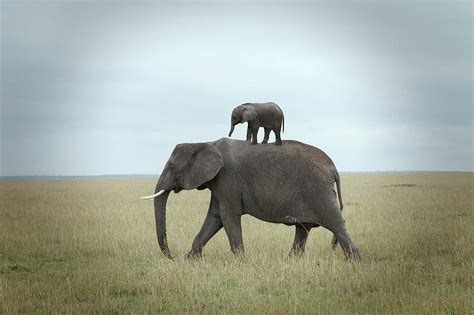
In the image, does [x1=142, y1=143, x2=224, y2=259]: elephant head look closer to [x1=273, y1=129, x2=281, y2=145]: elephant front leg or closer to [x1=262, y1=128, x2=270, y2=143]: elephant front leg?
[x1=262, y1=128, x2=270, y2=143]: elephant front leg

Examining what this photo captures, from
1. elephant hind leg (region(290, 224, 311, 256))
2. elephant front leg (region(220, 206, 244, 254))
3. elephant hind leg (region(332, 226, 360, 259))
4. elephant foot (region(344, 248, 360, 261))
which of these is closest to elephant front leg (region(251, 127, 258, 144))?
elephant front leg (region(220, 206, 244, 254))

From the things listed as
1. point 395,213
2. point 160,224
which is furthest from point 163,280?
point 395,213

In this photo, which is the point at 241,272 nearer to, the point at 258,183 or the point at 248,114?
the point at 258,183

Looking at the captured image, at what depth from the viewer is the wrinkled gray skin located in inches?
512

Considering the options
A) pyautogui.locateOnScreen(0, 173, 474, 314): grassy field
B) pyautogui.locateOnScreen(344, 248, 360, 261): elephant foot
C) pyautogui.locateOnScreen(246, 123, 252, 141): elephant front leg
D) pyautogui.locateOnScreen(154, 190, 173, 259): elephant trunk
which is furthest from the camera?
pyautogui.locateOnScreen(246, 123, 252, 141): elephant front leg

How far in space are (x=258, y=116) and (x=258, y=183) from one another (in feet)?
4.83

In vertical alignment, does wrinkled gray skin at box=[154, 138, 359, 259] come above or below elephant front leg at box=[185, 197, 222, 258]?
above

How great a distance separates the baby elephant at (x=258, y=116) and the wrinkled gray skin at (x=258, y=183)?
20.2 inches

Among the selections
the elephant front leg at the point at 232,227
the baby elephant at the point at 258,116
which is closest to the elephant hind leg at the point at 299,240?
the elephant front leg at the point at 232,227

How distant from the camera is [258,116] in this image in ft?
42.0

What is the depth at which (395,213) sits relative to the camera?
24625mm

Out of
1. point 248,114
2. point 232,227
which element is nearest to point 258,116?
point 248,114

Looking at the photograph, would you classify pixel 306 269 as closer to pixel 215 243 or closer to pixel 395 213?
pixel 215 243

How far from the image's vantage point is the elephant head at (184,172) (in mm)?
13070
